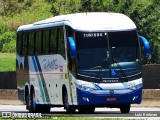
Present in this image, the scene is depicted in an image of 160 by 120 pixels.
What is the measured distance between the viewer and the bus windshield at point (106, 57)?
89.9 ft

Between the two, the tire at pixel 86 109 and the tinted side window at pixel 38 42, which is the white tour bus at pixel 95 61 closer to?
the tire at pixel 86 109

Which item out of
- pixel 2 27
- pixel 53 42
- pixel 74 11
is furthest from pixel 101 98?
pixel 2 27

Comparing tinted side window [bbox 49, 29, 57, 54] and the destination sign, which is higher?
the destination sign

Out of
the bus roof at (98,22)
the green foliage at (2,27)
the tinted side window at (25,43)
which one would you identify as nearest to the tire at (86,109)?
the bus roof at (98,22)

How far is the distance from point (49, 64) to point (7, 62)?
1202 inches

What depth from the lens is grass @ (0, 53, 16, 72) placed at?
59.2m

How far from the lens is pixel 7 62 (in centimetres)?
6069

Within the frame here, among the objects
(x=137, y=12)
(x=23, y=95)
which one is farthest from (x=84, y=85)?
(x=137, y=12)

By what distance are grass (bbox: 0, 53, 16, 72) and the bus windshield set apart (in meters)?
31.0

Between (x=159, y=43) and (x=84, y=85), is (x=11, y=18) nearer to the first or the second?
(x=159, y=43)

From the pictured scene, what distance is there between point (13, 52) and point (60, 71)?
120 feet

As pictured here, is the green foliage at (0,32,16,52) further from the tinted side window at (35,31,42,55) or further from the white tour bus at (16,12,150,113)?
the white tour bus at (16,12,150,113)

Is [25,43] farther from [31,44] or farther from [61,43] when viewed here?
[61,43]

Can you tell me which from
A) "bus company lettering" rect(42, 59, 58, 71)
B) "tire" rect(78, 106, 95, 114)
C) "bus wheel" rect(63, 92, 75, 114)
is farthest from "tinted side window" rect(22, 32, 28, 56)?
"bus wheel" rect(63, 92, 75, 114)
